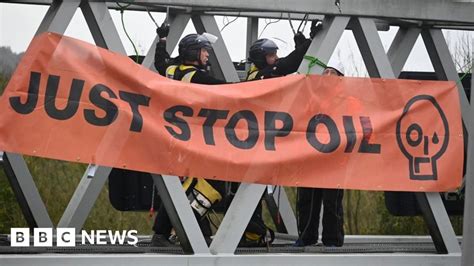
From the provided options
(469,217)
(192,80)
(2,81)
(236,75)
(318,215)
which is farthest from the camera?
(2,81)

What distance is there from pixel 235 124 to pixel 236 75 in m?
2.40

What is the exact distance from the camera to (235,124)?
10109mm

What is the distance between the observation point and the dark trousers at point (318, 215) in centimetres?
1114

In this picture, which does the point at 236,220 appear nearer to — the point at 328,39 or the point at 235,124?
the point at 235,124

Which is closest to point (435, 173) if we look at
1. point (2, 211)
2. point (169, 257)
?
point (169, 257)

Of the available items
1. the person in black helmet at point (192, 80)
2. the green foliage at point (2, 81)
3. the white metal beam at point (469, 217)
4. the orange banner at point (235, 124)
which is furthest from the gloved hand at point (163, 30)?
the green foliage at point (2, 81)

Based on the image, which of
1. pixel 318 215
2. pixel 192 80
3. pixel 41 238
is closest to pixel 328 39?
pixel 192 80

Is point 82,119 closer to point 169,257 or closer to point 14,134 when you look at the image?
point 14,134

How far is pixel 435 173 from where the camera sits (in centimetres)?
1082

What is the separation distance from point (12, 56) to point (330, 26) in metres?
8.53

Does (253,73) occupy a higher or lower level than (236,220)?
higher

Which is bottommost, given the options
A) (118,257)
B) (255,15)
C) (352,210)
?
(118,257)

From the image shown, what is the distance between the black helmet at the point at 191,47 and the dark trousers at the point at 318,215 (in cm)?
177

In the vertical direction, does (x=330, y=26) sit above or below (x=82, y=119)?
above
